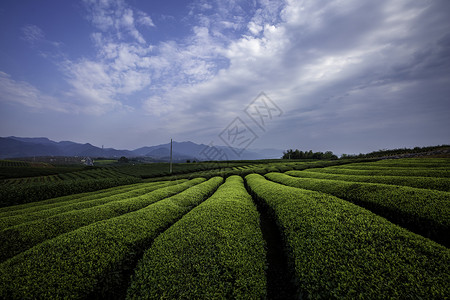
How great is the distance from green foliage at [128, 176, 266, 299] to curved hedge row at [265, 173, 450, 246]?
6.01m

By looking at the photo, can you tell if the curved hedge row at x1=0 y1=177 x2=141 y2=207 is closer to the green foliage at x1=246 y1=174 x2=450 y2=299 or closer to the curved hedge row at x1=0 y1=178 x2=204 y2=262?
the curved hedge row at x1=0 y1=178 x2=204 y2=262

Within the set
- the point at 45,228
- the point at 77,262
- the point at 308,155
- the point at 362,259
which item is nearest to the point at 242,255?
the point at 362,259

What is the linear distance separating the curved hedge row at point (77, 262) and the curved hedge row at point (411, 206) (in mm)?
10463

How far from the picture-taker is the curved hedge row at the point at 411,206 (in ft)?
18.7

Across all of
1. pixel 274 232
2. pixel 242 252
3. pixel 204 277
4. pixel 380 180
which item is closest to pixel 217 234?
pixel 242 252

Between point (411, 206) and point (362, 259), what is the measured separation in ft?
15.3

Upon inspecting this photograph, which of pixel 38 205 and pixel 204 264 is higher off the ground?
pixel 204 264

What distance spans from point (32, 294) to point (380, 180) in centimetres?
1703

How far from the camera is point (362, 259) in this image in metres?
4.30

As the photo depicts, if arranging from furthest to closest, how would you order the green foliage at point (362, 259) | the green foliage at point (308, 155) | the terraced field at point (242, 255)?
the green foliage at point (308, 155) → the terraced field at point (242, 255) → the green foliage at point (362, 259)

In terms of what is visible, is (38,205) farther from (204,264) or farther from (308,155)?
(308,155)

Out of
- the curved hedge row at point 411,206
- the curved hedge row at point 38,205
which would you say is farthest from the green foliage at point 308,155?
the curved hedge row at point 38,205

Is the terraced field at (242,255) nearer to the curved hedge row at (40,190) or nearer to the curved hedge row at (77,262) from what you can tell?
the curved hedge row at (77,262)

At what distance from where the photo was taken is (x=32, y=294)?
153 inches
